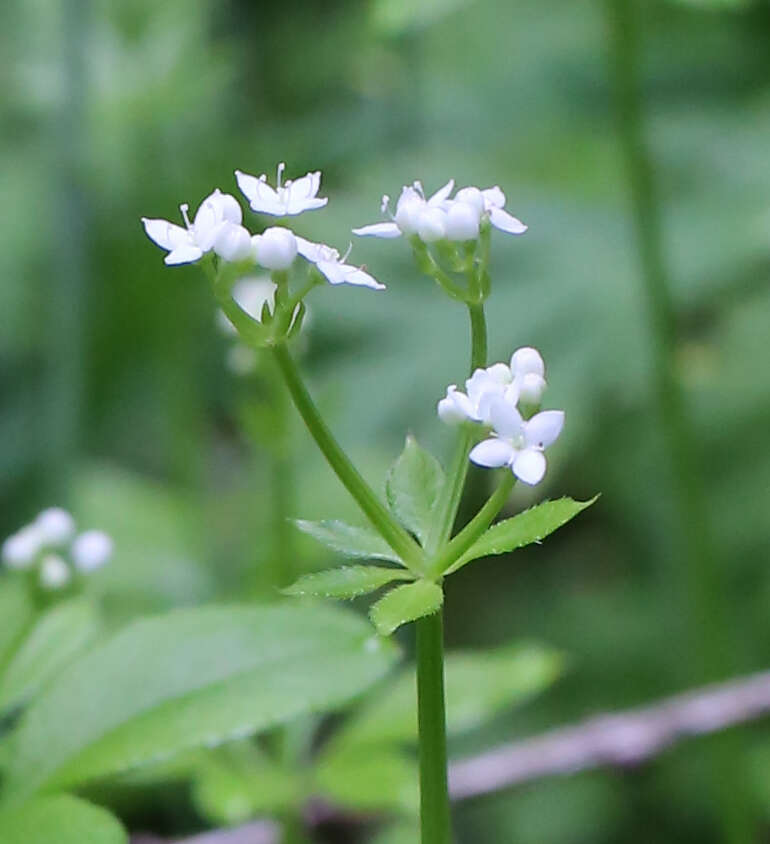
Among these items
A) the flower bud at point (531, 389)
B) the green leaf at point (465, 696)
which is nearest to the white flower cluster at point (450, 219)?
the flower bud at point (531, 389)

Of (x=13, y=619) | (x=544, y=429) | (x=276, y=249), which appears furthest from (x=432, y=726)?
(x=13, y=619)

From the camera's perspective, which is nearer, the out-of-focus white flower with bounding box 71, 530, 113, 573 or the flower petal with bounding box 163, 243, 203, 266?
the flower petal with bounding box 163, 243, 203, 266

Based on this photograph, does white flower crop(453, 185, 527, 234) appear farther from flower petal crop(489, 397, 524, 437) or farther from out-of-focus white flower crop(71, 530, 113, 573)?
out-of-focus white flower crop(71, 530, 113, 573)

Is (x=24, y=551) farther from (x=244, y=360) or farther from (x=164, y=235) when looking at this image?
(x=244, y=360)

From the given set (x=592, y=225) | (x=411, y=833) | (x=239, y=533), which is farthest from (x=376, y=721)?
(x=592, y=225)

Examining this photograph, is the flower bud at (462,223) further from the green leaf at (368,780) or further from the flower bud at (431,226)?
the green leaf at (368,780)

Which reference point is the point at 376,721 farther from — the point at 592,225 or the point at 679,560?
the point at 592,225

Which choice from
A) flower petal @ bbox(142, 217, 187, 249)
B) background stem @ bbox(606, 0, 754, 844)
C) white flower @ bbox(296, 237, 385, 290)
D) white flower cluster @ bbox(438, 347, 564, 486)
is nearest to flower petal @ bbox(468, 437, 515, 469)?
white flower cluster @ bbox(438, 347, 564, 486)
